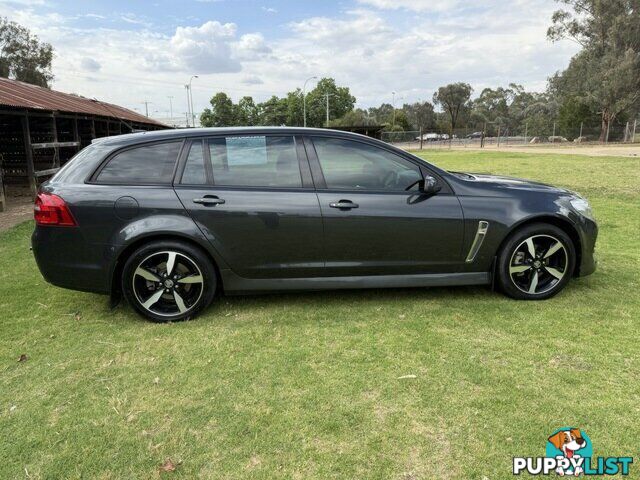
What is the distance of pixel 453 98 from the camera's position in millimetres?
91625

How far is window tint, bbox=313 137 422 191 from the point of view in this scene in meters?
3.92

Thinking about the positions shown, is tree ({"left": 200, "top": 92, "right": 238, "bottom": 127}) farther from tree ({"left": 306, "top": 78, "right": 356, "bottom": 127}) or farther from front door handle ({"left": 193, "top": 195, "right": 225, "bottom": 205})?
front door handle ({"left": 193, "top": 195, "right": 225, "bottom": 205})

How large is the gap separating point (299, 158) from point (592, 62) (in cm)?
4898

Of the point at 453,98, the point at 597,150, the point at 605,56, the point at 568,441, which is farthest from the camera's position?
the point at 453,98

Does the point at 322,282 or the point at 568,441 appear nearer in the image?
the point at 568,441

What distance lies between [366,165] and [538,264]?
67.7 inches

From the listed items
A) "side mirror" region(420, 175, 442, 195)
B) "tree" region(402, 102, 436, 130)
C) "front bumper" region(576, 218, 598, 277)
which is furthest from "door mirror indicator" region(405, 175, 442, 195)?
"tree" region(402, 102, 436, 130)

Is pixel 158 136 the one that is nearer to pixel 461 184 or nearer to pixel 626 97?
pixel 461 184

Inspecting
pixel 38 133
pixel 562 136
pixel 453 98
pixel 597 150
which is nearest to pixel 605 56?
pixel 562 136

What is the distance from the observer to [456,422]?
251cm

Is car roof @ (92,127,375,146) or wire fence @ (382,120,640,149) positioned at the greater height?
wire fence @ (382,120,640,149)

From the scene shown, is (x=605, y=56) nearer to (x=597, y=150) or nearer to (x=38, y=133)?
(x=597, y=150)

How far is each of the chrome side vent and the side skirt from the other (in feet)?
0.80

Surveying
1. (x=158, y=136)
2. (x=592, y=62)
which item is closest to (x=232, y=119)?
(x=592, y=62)
